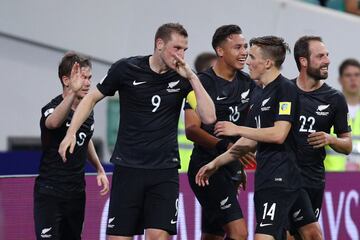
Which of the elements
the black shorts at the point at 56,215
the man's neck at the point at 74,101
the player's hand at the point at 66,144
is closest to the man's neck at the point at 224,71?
the man's neck at the point at 74,101

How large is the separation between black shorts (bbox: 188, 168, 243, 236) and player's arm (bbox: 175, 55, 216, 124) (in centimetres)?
108

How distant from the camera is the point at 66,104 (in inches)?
398

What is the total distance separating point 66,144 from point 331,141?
242 centimetres

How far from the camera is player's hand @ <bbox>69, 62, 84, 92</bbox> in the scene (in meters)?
10.1

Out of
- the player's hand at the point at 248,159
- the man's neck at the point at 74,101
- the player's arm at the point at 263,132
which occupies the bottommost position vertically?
the player's hand at the point at 248,159

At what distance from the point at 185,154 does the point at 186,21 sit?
2.36 m

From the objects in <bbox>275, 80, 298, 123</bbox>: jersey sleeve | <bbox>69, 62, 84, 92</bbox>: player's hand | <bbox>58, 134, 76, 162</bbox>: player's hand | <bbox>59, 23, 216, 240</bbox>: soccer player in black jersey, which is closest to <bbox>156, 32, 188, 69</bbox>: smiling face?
<bbox>59, 23, 216, 240</bbox>: soccer player in black jersey

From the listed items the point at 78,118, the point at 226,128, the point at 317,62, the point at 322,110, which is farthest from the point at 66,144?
the point at 317,62

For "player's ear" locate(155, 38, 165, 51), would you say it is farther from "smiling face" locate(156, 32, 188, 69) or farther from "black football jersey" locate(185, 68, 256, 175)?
"black football jersey" locate(185, 68, 256, 175)

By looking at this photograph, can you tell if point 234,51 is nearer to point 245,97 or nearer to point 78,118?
point 245,97

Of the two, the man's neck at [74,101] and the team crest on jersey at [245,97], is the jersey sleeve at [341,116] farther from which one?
the man's neck at [74,101]

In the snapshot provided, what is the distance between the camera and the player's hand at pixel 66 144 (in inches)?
376

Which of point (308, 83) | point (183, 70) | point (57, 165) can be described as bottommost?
point (57, 165)

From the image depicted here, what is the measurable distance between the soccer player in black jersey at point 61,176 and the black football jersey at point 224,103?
3.60 ft
